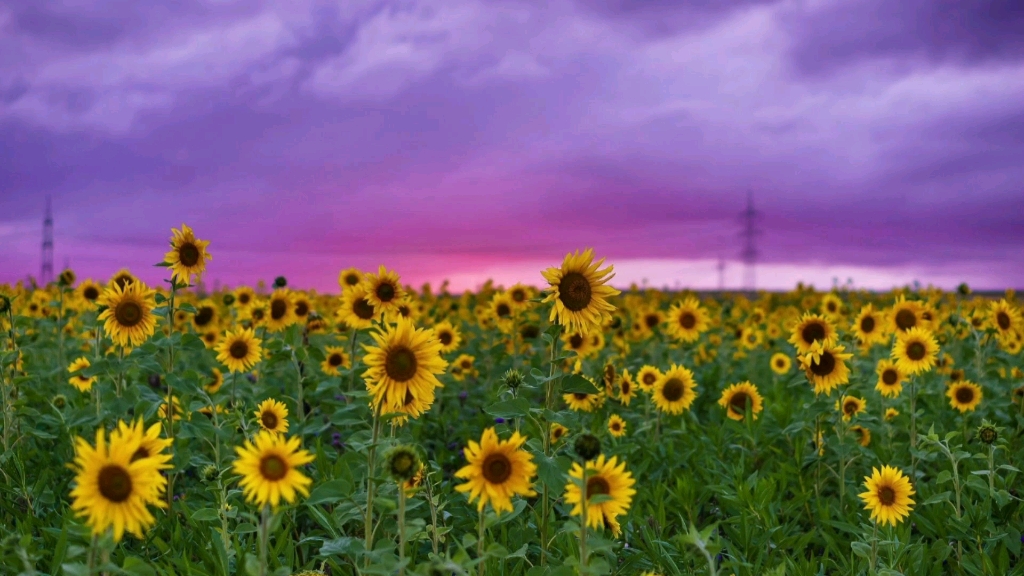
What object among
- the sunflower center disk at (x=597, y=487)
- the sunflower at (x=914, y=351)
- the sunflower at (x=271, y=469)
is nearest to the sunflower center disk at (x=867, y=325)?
the sunflower at (x=914, y=351)

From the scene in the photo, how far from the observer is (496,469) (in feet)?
9.45

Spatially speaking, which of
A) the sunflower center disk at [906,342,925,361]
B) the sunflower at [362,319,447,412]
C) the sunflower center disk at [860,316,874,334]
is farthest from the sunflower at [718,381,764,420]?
the sunflower at [362,319,447,412]

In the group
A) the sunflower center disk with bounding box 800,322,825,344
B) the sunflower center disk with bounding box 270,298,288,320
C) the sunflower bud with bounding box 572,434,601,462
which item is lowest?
the sunflower bud with bounding box 572,434,601,462

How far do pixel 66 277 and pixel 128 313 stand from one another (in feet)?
10.6

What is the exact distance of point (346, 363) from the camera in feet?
24.7

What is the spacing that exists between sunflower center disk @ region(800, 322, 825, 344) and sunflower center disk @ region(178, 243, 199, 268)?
4780mm

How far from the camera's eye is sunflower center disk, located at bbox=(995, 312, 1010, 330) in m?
8.46

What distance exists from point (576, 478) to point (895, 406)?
621 centimetres

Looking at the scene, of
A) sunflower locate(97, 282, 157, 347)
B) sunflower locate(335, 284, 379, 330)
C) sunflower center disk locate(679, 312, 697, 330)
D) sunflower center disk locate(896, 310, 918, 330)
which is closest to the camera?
sunflower locate(97, 282, 157, 347)

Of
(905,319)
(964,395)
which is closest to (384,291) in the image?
(905,319)

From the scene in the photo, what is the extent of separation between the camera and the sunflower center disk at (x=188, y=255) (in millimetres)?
5230

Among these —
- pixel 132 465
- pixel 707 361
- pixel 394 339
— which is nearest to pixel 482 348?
pixel 707 361

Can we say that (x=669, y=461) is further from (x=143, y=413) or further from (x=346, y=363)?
(x=143, y=413)

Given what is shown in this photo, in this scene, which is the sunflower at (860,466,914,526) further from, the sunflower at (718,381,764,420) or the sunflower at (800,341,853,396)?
the sunflower at (718,381,764,420)
